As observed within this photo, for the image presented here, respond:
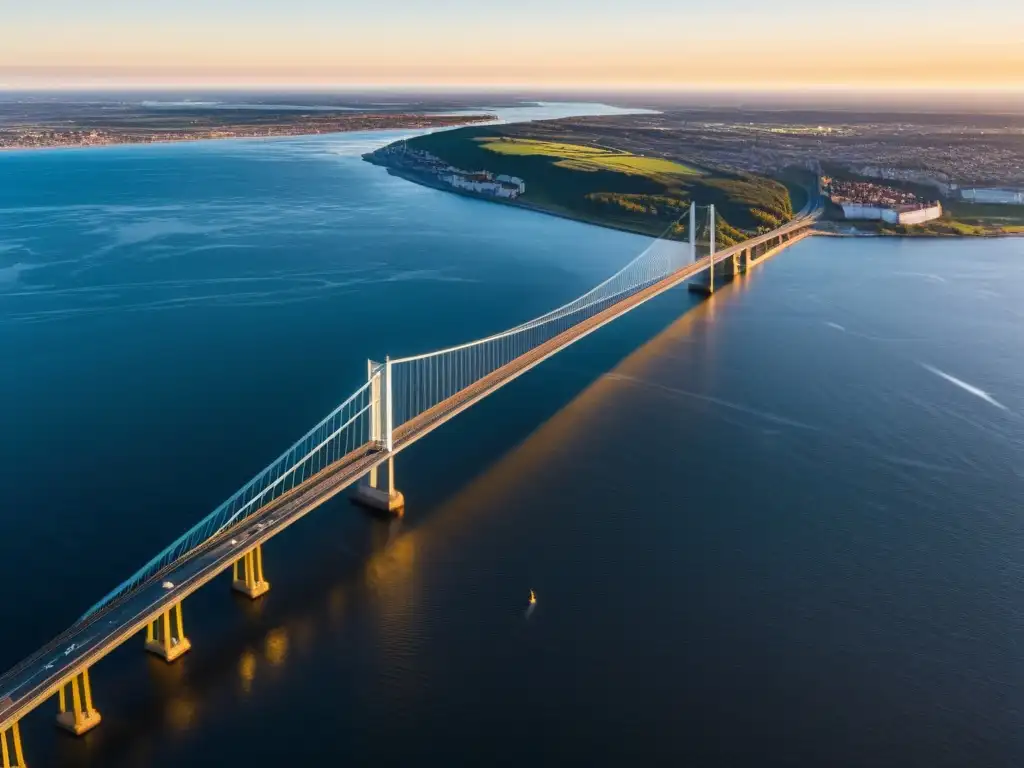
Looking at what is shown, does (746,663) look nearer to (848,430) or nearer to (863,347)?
(848,430)

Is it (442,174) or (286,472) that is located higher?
(442,174)

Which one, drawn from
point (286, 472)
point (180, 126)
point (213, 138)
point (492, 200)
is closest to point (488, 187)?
point (492, 200)

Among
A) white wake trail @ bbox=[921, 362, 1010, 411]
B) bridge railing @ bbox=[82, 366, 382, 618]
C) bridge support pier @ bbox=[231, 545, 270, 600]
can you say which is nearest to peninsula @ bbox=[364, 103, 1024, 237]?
white wake trail @ bbox=[921, 362, 1010, 411]

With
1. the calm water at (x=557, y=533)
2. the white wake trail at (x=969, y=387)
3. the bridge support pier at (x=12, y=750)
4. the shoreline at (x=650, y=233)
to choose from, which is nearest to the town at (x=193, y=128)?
the shoreline at (x=650, y=233)

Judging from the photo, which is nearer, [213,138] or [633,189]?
[633,189]

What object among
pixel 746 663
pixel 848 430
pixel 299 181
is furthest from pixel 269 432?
pixel 299 181

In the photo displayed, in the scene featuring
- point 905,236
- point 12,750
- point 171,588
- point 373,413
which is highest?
point 905,236

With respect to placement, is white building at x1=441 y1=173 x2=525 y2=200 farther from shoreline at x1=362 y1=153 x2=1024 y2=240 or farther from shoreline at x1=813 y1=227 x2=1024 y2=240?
shoreline at x1=813 y1=227 x2=1024 y2=240

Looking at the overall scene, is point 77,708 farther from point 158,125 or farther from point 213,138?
point 158,125
